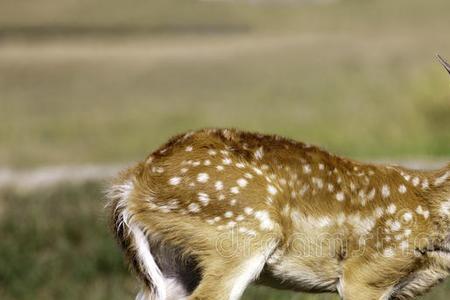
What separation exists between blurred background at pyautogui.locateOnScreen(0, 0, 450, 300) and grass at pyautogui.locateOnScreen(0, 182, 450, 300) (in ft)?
0.08

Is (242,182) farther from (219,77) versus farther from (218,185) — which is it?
(219,77)

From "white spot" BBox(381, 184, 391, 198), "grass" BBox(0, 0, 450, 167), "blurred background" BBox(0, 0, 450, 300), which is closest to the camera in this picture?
"white spot" BBox(381, 184, 391, 198)

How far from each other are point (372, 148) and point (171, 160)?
1713 cm

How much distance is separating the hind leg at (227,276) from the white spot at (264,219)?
144 mm

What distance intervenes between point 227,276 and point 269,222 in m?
0.43

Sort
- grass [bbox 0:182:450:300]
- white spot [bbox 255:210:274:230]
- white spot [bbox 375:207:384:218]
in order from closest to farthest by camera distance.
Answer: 1. white spot [bbox 255:210:274:230]
2. white spot [bbox 375:207:384:218]
3. grass [bbox 0:182:450:300]

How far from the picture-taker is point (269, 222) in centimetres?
662

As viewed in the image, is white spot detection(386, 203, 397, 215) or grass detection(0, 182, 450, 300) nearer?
white spot detection(386, 203, 397, 215)

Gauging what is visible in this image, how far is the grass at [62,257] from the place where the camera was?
10500 mm

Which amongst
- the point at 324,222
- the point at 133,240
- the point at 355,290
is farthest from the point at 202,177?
the point at 355,290

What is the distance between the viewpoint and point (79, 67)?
43469 mm

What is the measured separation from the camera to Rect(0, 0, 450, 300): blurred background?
12461 mm

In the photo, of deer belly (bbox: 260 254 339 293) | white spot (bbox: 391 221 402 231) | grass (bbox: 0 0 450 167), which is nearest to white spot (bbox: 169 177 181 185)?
deer belly (bbox: 260 254 339 293)

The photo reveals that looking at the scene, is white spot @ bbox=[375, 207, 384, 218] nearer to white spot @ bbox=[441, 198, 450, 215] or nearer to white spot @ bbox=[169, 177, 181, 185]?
white spot @ bbox=[441, 198, 450, 215]
